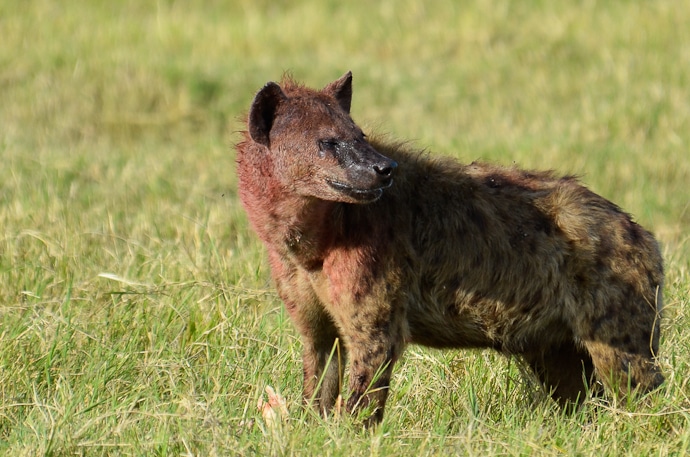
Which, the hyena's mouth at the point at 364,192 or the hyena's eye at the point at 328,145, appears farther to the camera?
the hyena's eye at the point at 328,145

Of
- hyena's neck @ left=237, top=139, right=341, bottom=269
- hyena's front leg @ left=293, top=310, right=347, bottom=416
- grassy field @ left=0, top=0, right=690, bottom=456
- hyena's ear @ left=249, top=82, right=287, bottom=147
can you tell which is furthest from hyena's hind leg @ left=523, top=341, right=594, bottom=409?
hyena's ear @ left=249, top=82, right=287, bottom=147

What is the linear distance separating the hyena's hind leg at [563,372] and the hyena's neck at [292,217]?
1.25 metres

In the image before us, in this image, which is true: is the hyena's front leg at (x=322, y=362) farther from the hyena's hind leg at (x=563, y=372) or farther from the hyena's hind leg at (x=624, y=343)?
the hyena's hind leg at (x=624, y=343)

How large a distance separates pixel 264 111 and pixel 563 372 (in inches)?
76.1

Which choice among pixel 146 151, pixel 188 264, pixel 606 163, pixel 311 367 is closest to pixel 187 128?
pixel 146 151

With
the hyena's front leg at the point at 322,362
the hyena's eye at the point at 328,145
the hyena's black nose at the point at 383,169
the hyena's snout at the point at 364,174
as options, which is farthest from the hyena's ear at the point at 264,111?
the hyena's front leg at the point at 322,362

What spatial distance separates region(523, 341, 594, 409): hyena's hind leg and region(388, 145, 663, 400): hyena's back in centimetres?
31

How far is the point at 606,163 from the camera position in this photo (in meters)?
10.5

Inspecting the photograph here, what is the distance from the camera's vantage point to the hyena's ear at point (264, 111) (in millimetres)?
4848

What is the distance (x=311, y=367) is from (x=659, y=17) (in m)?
9.89

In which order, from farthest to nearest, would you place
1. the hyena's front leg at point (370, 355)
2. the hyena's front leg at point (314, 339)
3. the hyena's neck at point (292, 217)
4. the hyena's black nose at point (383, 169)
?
1. the hyena's front leg at point (314, 339)
2. the hyena's neck at point (292, 217)
3. the hyena's front leg at point (370, 355)
4. the hyena's black nose at point (383, 169)

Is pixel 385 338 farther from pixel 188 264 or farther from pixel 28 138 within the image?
pixel 28 138

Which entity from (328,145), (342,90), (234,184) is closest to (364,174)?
(328,145)

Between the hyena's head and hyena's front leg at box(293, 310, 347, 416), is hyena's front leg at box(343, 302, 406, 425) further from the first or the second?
the hyena's head
